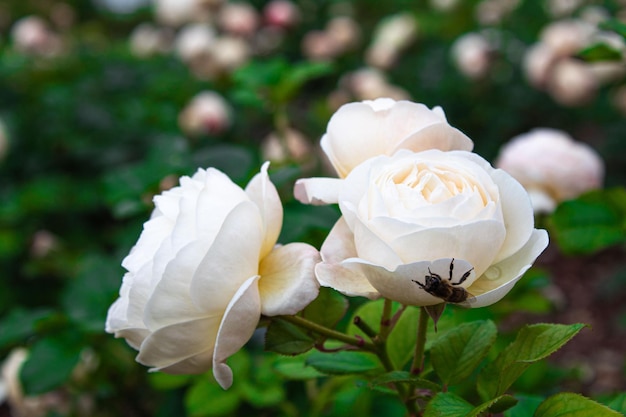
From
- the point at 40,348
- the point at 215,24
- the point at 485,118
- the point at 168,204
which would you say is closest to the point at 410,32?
the point at 485,118

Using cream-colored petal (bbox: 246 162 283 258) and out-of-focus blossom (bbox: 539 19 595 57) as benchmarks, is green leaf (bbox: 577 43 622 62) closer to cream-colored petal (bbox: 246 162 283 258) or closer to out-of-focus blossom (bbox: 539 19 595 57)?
cream-colored petal (bbox: 246 162 283 258)

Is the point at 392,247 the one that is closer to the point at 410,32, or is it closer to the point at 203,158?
the point at 203,158

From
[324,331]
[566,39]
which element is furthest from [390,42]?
[324,331]

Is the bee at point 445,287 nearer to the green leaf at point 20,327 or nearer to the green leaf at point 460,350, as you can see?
the green leaf at point 460,350

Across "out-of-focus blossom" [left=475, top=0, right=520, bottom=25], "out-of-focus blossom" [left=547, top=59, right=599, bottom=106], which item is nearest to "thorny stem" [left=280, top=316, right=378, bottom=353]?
"out-of-focus blossom" [left=547, top=59, right=599, bottom=106]

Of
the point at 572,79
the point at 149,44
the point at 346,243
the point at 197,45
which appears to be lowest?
the point at 149,44

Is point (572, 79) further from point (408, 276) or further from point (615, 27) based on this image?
point (408, 276)
